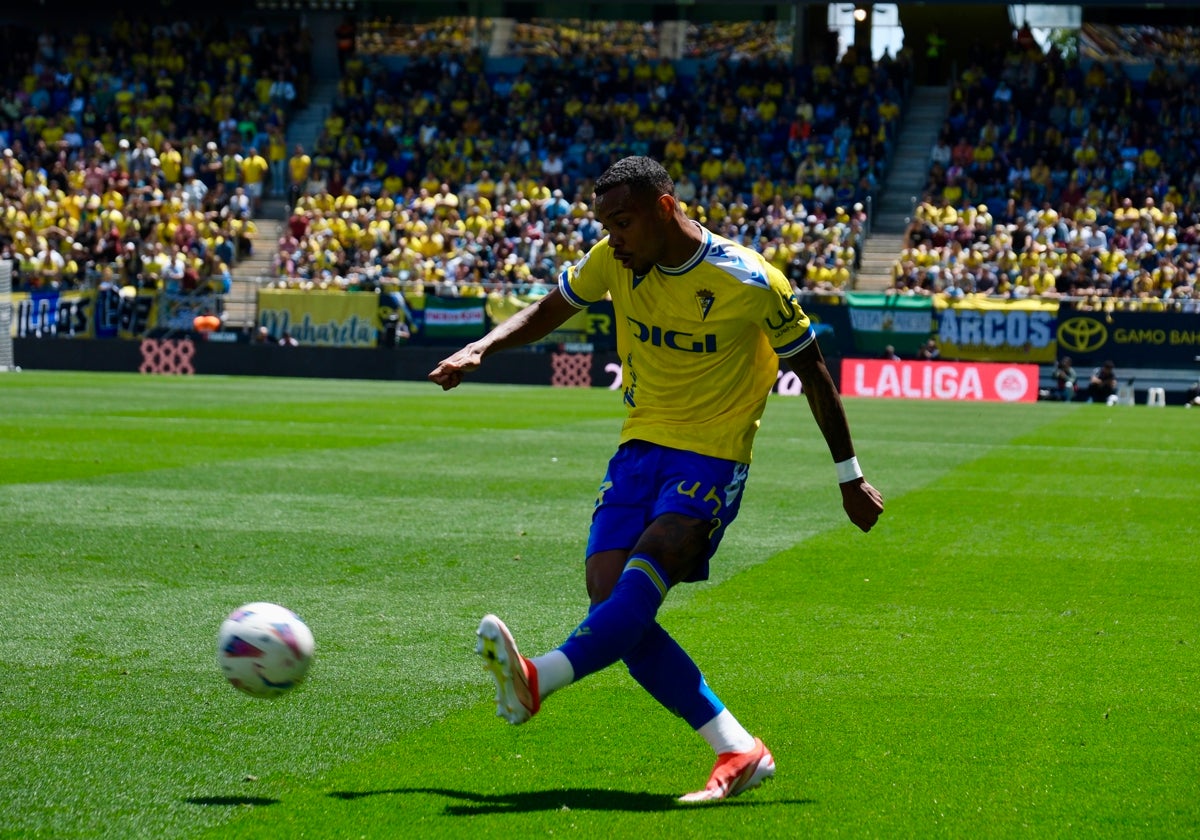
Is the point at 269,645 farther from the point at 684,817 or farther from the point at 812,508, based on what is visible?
the point at 812,508

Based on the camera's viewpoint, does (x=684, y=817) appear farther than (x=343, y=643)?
No

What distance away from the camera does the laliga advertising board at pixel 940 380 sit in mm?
31297

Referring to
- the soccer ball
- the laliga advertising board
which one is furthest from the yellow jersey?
the laliga advertising board

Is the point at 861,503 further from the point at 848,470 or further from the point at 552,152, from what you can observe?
the point at 552,152

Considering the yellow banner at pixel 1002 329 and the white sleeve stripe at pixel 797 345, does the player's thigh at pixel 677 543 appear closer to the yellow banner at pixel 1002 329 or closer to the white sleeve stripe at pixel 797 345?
the white sleeve stripe at pixel 797 345

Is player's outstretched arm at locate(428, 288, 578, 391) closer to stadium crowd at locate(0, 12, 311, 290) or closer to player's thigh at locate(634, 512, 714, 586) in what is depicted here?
player's thigh at locate(634, 512, 714, 586)

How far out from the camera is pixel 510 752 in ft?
17.1

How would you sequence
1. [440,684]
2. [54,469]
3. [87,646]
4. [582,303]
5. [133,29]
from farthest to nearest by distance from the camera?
[133,29] → [54,469] → [87,646] → [440,684] → [582,303]

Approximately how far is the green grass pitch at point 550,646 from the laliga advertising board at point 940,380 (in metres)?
15.7

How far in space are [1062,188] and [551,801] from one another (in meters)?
36.5

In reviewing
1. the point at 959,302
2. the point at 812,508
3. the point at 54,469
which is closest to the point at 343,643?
the point at 812,508

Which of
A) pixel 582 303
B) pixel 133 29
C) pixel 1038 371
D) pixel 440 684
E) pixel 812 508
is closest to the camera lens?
pixel 582 303

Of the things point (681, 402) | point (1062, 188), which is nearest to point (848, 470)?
point (681, 402)

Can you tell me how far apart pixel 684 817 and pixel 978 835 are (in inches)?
33.3
